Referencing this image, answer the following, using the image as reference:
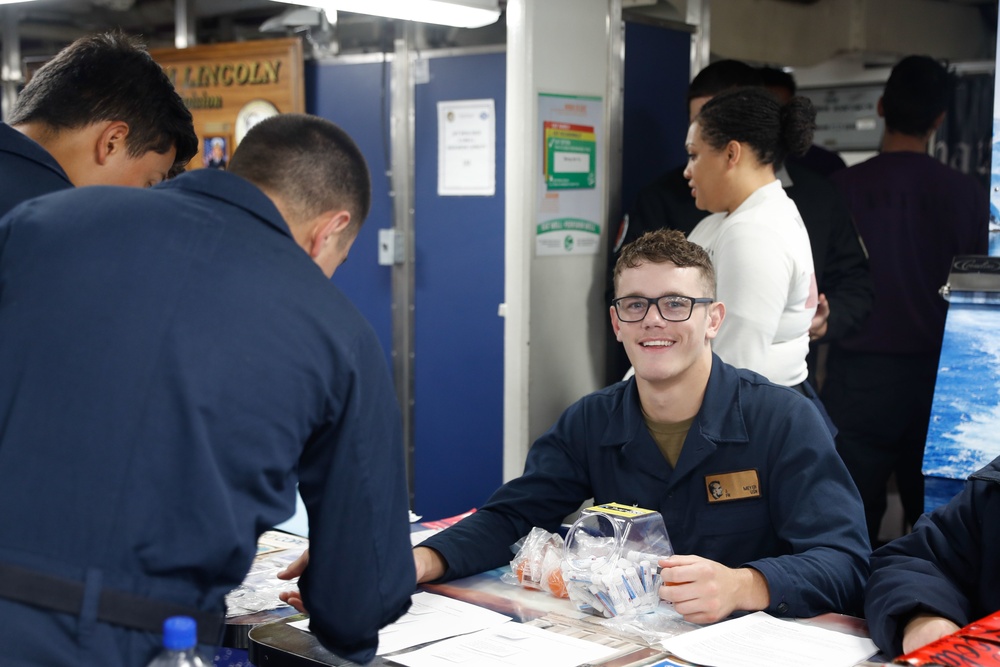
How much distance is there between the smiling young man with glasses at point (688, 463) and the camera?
2191mm

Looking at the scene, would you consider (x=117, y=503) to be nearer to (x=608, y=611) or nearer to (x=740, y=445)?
(x=608, y=611)

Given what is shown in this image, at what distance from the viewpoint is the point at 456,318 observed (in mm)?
4898

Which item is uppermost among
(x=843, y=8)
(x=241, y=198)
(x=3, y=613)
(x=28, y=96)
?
(x=843, y=8)

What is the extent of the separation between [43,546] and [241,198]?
52 cm

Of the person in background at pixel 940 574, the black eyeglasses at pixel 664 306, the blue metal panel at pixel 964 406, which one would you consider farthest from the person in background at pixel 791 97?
the person in background at pixel 940 574

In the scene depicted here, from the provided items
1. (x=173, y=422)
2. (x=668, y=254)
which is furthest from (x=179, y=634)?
(x=668, y=254)

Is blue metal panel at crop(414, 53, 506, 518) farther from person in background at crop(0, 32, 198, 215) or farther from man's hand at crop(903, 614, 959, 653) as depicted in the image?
man's hand at crop(903, 614, 959, 653)

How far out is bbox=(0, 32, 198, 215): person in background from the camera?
2184mm

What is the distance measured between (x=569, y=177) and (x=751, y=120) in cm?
86

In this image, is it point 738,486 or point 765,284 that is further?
point 765,284

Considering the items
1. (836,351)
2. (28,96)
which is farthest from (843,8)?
(28,96)

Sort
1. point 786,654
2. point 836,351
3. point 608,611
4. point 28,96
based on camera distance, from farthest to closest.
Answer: point 836,351
point 28,96
point 608,611
point 786,654

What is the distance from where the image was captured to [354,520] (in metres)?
1.59

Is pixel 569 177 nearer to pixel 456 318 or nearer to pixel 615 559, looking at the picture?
pixel 456 318
